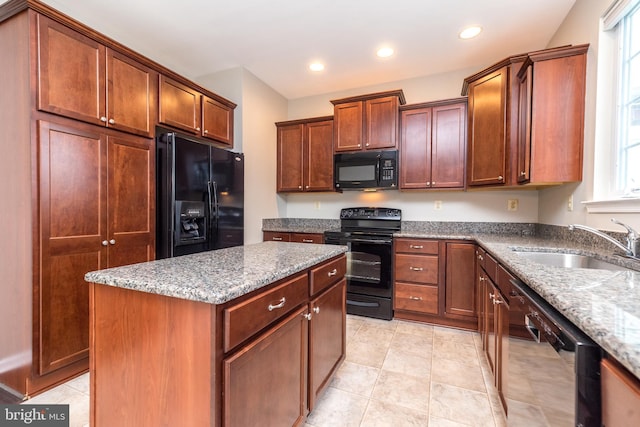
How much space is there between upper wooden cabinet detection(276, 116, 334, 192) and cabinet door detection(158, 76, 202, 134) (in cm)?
128

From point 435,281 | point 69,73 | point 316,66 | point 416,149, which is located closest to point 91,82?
point 69,73

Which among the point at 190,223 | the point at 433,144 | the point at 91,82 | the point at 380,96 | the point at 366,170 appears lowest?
the point at 190,223

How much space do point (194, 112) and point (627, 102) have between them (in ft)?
10.6

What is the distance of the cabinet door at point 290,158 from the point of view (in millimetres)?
3730

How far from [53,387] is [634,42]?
410 centimetres

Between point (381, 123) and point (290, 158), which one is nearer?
point (381, 123)

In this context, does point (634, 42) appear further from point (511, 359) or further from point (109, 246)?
point (109, 246)

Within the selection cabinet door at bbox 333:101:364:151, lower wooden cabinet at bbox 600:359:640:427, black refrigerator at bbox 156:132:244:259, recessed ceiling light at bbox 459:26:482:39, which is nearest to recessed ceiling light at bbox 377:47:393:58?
cabinet door at bbox 333:101:364:151

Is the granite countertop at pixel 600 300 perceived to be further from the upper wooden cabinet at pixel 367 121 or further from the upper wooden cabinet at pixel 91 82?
the upper wooden cabinet at pixel 91 82

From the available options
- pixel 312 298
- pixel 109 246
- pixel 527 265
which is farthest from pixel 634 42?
pixel 109 246

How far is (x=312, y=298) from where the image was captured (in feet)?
4.70

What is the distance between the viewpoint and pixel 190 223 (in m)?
2.39

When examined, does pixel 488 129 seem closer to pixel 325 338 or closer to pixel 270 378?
pixel 325 338

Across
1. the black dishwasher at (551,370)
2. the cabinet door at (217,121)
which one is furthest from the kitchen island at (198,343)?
the cabinet door at (217,121)
